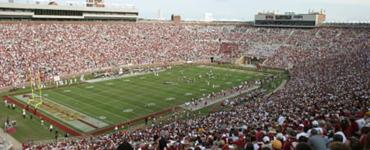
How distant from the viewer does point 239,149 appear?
9312 mm

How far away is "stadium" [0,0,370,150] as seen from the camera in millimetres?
15570

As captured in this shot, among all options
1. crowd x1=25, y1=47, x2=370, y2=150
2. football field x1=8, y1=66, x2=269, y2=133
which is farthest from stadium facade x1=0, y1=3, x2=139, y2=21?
crowd x1=25, y1=47, x2=370, y2=150

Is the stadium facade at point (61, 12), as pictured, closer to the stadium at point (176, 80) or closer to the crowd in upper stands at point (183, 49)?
the stadium at point (176, 80)

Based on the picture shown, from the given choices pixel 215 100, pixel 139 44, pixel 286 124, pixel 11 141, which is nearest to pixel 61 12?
pixel 139 44

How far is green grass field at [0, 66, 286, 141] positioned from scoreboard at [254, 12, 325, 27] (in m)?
25.4

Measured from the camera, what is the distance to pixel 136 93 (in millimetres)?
38531

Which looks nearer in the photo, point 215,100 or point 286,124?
point 286,124

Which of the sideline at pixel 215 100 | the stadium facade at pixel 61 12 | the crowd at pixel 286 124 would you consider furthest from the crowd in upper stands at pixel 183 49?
the stadium facade at pixel 61 12

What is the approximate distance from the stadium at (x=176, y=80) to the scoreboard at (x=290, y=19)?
0.74ft

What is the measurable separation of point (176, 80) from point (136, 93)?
348 inches

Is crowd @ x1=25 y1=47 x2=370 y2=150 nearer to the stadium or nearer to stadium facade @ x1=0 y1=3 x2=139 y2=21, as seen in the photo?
the stadium

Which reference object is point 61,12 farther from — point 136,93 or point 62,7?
point 136,93

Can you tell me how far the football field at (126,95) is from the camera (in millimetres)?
30242

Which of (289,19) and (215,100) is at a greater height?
(289,19)
